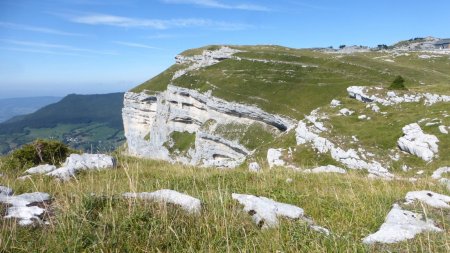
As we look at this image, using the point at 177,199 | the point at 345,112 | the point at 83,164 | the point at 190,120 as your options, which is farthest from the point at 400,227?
the point at 190,120

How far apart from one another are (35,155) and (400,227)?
16.2 m

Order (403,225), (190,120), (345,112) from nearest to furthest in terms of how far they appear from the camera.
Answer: (403,225) → (345,112) → (190,120)

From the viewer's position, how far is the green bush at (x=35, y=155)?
1570 cm

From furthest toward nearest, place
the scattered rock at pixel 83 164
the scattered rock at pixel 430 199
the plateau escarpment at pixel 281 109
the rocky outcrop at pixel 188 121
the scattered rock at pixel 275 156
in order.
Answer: the rocky outcrop at pixel 188 121
the scattered rock at pixel 275 156
the plateau escarpment at pixel 281 109
the scattered rock at pixel 83 164
the scattered rock at pixel 430 199

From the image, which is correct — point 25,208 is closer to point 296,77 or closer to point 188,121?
point 296,77

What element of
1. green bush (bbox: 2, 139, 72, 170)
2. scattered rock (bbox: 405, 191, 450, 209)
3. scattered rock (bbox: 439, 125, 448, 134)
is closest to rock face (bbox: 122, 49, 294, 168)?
scattered rock (bbox: 439, 125, 448, 134)

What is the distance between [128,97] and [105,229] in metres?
154

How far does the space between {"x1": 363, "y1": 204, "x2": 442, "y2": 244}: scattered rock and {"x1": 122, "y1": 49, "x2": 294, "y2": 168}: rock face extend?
190 ft

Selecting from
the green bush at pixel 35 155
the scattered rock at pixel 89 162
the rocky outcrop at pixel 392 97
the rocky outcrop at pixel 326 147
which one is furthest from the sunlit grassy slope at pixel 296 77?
the scattered rock at pixel 89 162

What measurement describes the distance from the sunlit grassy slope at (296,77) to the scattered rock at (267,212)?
85.4 meters

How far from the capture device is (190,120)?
129 metres

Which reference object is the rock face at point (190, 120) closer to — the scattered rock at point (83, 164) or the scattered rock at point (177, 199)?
the scattered rock at point (83, 164)

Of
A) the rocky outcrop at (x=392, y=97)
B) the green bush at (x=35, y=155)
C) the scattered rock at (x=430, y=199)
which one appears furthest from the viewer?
the rocky outcrop at (x=392, y=97)

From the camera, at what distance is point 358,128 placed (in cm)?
4725
